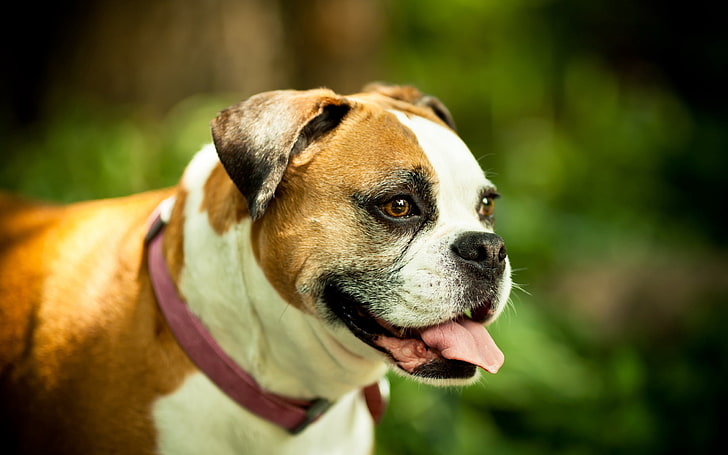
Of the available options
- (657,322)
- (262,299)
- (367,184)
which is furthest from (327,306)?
(657,322)

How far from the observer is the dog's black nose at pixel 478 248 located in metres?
2.39

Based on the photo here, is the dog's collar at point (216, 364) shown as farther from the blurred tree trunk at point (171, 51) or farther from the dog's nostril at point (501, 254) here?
the blurred tree trunk at point (171, 51)

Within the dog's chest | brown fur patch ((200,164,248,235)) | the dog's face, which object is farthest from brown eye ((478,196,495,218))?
the dog's chest

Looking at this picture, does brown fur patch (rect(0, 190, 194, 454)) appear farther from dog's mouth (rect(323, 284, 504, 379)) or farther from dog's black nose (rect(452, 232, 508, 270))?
dog's black nose (rect(452, 232, 508, 270))

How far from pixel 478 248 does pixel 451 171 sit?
1.03 feet

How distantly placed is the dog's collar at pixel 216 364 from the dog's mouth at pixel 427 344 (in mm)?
418

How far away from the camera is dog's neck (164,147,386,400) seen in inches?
98.1

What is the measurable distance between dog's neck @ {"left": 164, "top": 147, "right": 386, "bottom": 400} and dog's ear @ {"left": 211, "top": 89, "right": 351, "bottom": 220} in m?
0.23

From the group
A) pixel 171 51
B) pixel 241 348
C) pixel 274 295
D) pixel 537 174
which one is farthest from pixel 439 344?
pixel 537 174

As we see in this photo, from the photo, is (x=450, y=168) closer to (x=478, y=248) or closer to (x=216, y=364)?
(x=478, y=248)

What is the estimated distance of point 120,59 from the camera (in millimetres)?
6207

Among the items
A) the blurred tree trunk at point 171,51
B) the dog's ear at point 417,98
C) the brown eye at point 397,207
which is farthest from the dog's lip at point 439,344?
the blurred tree trunk at point 171,51

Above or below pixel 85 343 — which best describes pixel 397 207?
above

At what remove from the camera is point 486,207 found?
2.80 meters
